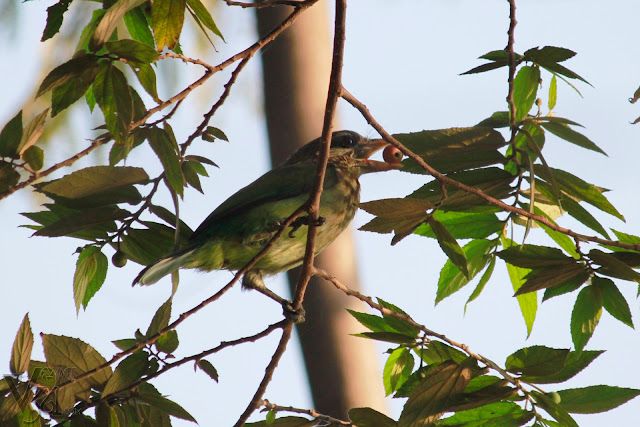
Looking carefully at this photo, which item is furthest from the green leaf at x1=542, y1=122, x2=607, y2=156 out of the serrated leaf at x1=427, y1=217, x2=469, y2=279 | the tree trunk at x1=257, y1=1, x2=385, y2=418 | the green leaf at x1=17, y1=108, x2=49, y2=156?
the tree trunk at x1=257, y1=1, x2=385, y2=418

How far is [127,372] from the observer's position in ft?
6.35

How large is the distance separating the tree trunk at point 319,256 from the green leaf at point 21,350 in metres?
2.37

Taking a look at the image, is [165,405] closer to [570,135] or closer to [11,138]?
[11,138]

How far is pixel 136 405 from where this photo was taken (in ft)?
6.24

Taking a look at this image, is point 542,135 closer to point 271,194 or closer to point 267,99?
point 271,194

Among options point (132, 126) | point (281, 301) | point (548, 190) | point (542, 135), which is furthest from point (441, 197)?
point (281, 301)

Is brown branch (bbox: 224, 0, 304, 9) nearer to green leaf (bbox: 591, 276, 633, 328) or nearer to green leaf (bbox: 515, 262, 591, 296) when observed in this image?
green leaf (bbox: 515, 262, 591, 296)

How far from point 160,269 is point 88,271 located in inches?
9.7

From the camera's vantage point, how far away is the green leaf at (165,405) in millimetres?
1926

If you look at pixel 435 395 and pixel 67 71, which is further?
pixel 435 395

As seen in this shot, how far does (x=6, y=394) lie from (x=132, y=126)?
2.30 feet

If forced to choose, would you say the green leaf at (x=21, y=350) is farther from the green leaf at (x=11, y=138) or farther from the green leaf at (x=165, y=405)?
the green leaf at (x=11, y=138)

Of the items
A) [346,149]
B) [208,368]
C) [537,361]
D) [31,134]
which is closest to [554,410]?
[537,361]

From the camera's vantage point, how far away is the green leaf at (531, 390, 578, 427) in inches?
73.2
